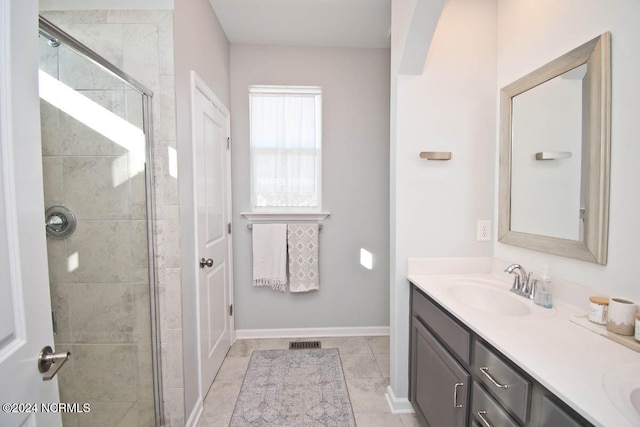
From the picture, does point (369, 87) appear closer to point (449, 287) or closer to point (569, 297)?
point (449, 287)

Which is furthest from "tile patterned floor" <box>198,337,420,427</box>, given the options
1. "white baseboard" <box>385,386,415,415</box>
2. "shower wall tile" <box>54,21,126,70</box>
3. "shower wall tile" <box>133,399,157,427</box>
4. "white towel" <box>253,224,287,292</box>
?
"shower wall tile" <box>54,21,126,70</box>

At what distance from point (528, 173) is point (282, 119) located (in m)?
1.93

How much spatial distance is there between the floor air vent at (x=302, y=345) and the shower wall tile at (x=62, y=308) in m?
1.57

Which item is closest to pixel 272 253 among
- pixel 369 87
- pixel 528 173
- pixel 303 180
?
pixel 303 180

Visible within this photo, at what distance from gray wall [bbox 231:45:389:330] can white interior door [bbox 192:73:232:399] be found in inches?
7.8

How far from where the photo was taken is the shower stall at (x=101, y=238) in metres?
1.32

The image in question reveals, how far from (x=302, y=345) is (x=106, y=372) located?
4.76ft

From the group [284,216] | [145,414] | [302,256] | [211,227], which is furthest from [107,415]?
[284,216]

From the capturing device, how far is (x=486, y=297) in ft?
4.65

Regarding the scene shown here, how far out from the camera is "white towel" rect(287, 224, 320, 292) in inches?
97.3

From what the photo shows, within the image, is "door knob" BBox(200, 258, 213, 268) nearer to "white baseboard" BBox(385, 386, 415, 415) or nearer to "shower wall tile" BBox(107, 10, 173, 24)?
"shower wall tile" BBox(107, 10, 173, 24)

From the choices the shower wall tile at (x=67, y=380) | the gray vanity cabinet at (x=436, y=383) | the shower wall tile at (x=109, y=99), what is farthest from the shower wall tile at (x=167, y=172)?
the gray vanity cabinet at (x=436, y=383)

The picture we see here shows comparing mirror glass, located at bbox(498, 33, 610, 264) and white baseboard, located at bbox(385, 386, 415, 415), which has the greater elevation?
mirror glass, located at bbox(498, 33, 610, 264)

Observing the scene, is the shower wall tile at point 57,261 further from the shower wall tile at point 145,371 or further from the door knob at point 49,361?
the door knob at point 49,361
